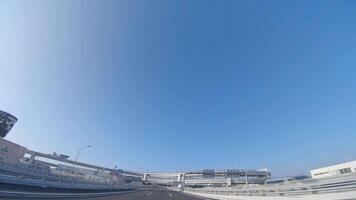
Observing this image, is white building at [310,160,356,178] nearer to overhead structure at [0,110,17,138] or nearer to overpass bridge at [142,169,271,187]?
overpass bridge at [142,169,271,187]

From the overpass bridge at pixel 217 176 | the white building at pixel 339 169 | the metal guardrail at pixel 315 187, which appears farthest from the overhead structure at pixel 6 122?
the white building at pixel 339 169

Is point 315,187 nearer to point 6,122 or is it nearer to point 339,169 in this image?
point 339,169

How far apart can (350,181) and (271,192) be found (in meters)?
5.98

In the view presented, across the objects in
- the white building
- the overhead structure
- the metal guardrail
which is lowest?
the metal guardrail

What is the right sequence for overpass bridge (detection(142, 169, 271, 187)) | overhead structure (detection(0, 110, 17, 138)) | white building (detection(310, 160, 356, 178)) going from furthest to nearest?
overpass bridge (detection(142, 169, 271, 187)) < overhead structure (detection(0, 110, 17, 138)) < white building (detection(310, 160, 356, 178))

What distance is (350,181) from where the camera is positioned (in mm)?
6508

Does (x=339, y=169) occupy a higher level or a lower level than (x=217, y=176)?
lower

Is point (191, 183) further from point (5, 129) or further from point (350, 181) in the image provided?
point (350, 181)

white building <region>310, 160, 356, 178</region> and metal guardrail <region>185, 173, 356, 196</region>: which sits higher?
white building <region>310, 160, 356, 178</region>

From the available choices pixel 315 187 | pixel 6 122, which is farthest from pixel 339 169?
pixel 6 122

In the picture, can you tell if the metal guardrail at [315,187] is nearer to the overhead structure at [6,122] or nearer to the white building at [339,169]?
the white building at [339,169]

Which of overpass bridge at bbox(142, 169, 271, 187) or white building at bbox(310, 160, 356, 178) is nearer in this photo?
white building at bbox(310, 160, 356, 178)

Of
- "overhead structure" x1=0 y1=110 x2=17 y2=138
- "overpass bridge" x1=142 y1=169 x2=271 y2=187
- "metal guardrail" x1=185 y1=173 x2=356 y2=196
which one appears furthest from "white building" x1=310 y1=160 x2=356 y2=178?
"overhead structure" x1=0 y1=110 x2=17 y2=138

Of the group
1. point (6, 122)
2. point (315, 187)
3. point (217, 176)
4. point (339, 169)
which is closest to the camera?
point (315, 187)
